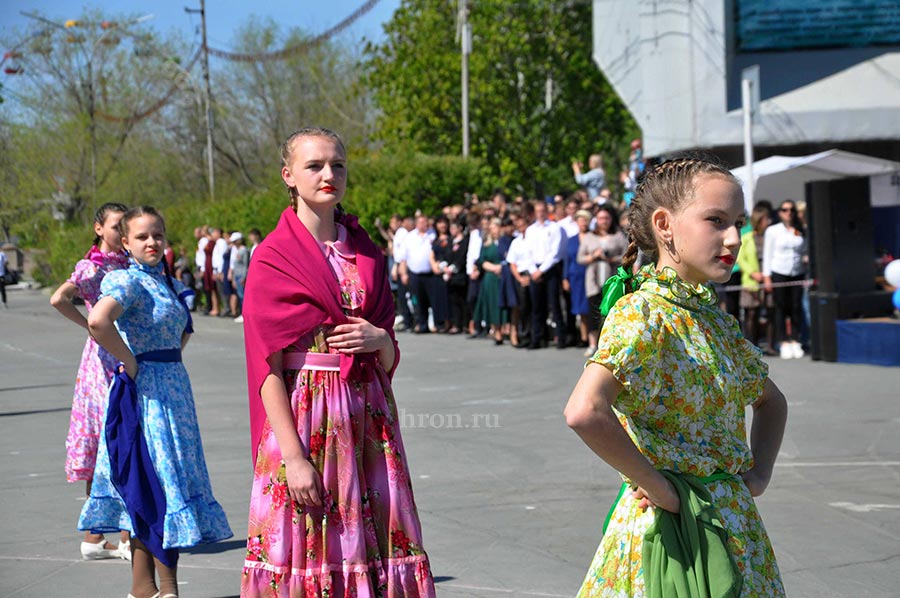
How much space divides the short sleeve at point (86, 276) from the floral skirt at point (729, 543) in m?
4.38

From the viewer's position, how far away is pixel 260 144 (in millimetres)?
53781

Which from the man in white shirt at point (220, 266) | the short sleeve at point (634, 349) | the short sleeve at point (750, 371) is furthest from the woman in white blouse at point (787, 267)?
the man in white shirt at point (220, 266)

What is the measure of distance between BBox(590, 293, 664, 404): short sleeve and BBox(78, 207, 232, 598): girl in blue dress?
334 centimetres

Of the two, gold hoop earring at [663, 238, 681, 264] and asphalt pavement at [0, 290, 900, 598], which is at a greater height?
gold hoop earring at [663, 238, 681, 264]

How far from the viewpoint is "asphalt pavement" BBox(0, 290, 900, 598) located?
20.7 feet

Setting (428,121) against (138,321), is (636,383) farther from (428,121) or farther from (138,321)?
(428,121)

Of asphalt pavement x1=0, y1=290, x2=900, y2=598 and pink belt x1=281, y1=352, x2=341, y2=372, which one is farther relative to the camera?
asphalt pavement x1=0, y1=290, x2=900, y2=598

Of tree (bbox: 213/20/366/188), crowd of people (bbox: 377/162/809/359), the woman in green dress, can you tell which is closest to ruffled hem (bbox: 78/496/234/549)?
crowd of people (bbox: 377/162/809/359)

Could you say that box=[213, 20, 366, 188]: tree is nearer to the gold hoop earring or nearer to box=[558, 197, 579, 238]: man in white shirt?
box=[558, 197, 579, 238]: man in white shirt

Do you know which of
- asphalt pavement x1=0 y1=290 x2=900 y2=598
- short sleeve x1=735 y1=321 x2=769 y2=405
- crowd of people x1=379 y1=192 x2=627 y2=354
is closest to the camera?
short sleeve x1=735 y1=321 x2=769 y2=405

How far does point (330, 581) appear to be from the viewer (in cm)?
400

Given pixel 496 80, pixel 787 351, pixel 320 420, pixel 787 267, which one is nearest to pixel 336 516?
pixel 320 420

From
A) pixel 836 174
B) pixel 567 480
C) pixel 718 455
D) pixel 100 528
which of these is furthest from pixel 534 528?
pixel 836 174

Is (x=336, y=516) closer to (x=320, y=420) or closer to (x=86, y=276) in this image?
(x=320, y=420)
